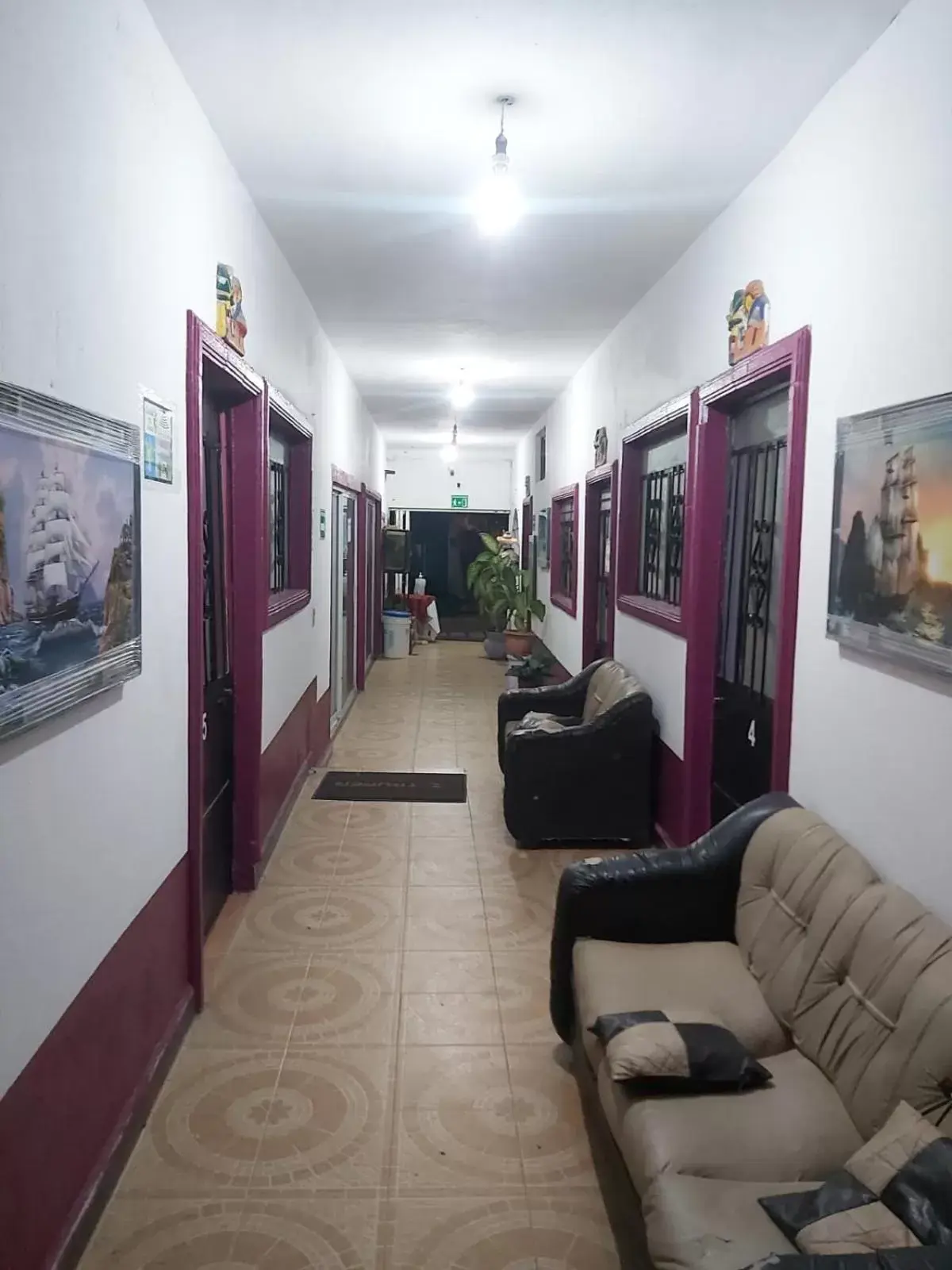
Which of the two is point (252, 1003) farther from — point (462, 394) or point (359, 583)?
point (359, 583)

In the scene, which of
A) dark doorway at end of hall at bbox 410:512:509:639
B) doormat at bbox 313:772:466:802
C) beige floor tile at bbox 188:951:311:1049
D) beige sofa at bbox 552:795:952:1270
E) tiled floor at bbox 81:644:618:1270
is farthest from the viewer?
dark doorway at end of hall at bbox 410:512:509:639

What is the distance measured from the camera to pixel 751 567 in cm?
371

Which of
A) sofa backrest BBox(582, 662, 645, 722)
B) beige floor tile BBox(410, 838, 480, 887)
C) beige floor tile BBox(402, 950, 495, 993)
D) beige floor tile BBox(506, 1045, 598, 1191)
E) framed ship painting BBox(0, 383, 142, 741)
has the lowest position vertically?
beige floor tile BBox(506, 1045, 598, 1191)

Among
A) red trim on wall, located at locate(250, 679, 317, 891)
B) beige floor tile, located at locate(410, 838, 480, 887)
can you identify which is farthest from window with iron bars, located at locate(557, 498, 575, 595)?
beige floor tile, located at locate(410, 838, 480, 887)

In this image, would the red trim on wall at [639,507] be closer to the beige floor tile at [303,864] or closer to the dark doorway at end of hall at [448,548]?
the beige floor tile at [303,864]

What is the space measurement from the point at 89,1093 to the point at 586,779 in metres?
2.90

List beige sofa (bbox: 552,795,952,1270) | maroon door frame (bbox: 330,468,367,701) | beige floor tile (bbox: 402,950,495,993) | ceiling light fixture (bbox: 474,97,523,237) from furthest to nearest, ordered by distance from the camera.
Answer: maroon door frame (bbox: 330,468,367,701), beige floor tile (bbox: 402,950,495,993), ceiling light fixture (bbox: 474,97,523,237), beige sofa (bbox: 552,795,952,1270)

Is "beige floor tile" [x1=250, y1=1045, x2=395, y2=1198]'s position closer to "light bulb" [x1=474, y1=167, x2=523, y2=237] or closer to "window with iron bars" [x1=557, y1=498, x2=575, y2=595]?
"light bulb" [x1=474, y1=167, x2=523, y2=237]

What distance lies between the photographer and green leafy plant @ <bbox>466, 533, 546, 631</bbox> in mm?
10047

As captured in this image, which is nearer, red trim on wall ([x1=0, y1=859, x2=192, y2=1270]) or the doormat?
red trim on wall ([x1=0, y1=859, x2=192, y2=1270])

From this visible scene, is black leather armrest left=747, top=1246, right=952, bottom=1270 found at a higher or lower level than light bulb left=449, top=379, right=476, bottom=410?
lower

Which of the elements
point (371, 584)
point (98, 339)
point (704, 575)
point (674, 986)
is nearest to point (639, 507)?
point (704, 575)

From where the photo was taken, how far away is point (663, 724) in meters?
4.55

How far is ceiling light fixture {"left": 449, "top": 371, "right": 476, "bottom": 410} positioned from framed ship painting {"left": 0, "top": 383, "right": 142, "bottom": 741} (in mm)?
5605
